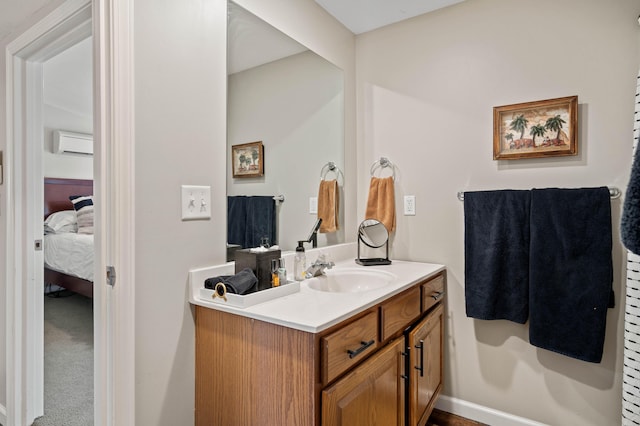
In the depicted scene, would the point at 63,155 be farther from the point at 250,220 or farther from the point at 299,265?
the point at 299,265

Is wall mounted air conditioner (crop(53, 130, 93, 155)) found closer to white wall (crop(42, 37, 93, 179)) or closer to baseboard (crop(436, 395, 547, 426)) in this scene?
white wall (crop(42, 37, 93, 179))

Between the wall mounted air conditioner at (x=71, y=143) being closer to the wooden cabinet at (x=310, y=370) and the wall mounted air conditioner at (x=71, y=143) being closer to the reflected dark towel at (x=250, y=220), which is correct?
the reflected dark towel at (x=250, y=220)

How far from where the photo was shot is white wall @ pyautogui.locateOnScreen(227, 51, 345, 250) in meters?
1.61

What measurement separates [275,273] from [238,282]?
0.71 feet

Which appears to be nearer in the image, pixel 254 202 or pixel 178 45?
pixel 178 45

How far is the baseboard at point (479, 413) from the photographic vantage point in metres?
1.82

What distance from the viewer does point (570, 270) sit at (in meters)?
1.66

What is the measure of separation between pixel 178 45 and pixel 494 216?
5.38 ft

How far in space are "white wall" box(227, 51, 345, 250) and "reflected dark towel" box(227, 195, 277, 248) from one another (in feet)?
0.13

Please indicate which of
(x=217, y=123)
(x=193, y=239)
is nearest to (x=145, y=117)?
(x=217, y=123)

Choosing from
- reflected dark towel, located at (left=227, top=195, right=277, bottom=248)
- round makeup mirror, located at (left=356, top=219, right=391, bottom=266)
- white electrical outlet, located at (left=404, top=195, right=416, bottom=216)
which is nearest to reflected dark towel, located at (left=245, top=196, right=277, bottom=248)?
reflected dark towel, located at (left=227, top=195, right=277, bottom=248)

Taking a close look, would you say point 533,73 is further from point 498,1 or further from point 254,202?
point 254,202

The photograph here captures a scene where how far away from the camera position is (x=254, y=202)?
1660mm

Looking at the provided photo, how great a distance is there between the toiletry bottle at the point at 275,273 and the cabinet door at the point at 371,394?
44cm
